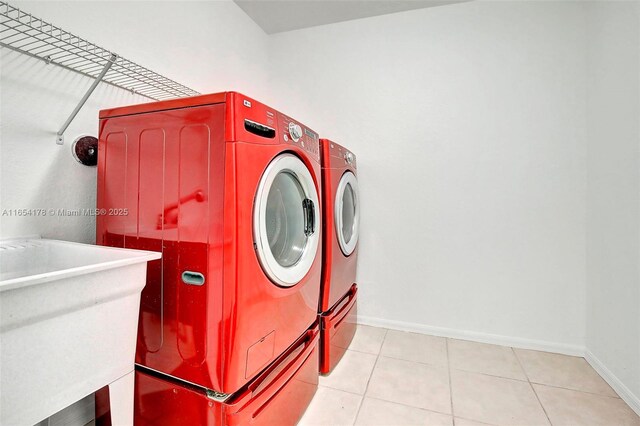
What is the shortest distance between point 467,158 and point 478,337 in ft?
4.33

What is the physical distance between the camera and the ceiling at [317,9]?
2250mm

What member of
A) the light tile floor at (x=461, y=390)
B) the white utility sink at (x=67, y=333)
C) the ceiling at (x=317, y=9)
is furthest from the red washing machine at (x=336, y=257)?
the ceiling at (x=317, y=9)

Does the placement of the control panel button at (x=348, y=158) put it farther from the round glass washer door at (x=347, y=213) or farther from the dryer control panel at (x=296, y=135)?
the dryer control panel at (x=296, y=135)

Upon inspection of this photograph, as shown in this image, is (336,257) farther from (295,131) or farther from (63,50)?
(63,50)

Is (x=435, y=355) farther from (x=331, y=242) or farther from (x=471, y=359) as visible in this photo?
(x=331, y=242)

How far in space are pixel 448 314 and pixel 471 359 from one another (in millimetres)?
389

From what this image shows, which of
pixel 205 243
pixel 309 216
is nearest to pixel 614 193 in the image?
pixel 309 216

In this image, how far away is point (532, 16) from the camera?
2.07 m

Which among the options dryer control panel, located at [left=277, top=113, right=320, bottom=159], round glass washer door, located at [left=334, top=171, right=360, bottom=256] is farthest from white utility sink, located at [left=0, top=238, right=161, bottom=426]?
round glass washer door, located at [left=334, top=171, right=360, bottom=256]

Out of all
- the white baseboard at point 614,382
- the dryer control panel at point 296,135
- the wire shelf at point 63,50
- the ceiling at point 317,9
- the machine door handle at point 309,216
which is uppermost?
the ceiling at point 317,9

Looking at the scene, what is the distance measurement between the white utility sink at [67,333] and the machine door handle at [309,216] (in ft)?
2.08

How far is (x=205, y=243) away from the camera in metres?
0.96

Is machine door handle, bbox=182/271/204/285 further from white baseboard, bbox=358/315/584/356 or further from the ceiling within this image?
the ceiling

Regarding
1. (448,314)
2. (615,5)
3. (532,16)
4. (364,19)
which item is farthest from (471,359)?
(364,19)
